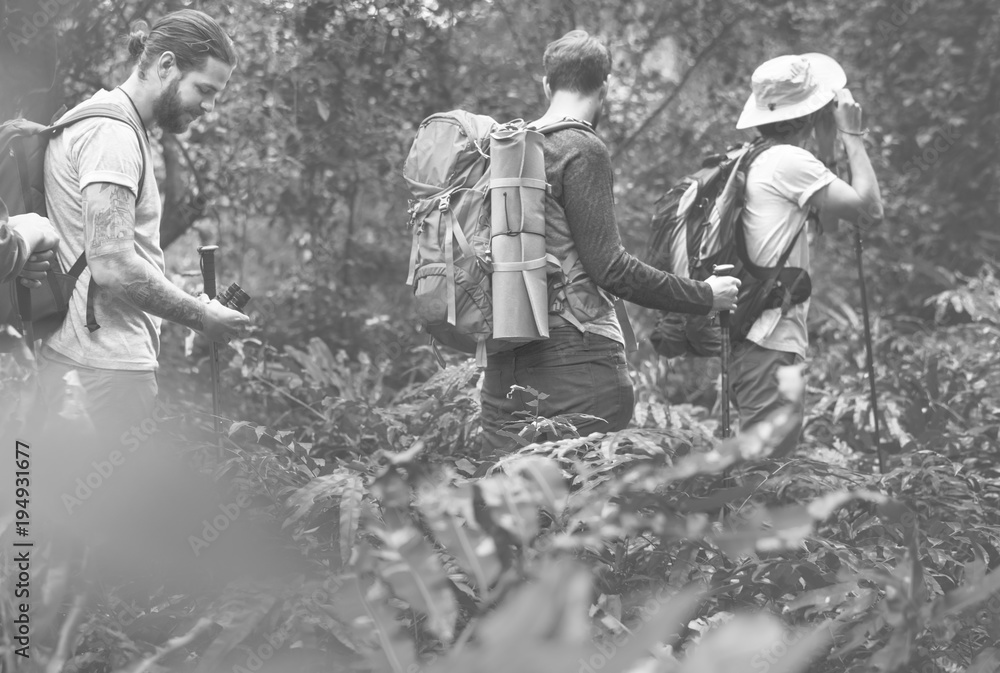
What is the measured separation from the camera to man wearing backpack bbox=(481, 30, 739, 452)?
3459mm

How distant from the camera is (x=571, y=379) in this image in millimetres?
3518

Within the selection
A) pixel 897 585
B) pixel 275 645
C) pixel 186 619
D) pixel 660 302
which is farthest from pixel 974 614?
pixel 186 619

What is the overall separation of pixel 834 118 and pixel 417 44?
3.54 m

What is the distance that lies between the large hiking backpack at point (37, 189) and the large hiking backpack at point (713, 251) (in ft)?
7.46

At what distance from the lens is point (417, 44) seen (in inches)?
286

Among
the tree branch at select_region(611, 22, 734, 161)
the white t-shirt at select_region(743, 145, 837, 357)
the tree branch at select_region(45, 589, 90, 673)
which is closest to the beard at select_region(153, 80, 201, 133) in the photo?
the tree branch at select_region(45, 589, 90, 673)

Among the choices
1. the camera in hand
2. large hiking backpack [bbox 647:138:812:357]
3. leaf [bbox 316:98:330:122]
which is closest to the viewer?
the camera in hand

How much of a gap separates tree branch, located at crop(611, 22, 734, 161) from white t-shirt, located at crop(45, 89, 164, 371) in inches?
215

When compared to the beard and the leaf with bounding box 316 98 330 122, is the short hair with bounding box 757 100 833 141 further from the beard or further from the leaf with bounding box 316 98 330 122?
the leaf with bounding box 316 98 330 122

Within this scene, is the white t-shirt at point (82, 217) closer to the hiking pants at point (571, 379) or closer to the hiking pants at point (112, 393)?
the hiking pants at point (112, 393)

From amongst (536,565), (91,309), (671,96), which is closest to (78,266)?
(91,309)

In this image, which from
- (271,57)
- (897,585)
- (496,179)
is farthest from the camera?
(271,57)

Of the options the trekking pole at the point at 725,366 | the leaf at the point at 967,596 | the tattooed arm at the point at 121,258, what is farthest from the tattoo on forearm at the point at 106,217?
the leaf at the point at 967,596

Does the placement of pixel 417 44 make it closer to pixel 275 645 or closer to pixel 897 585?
pixel 275 645
